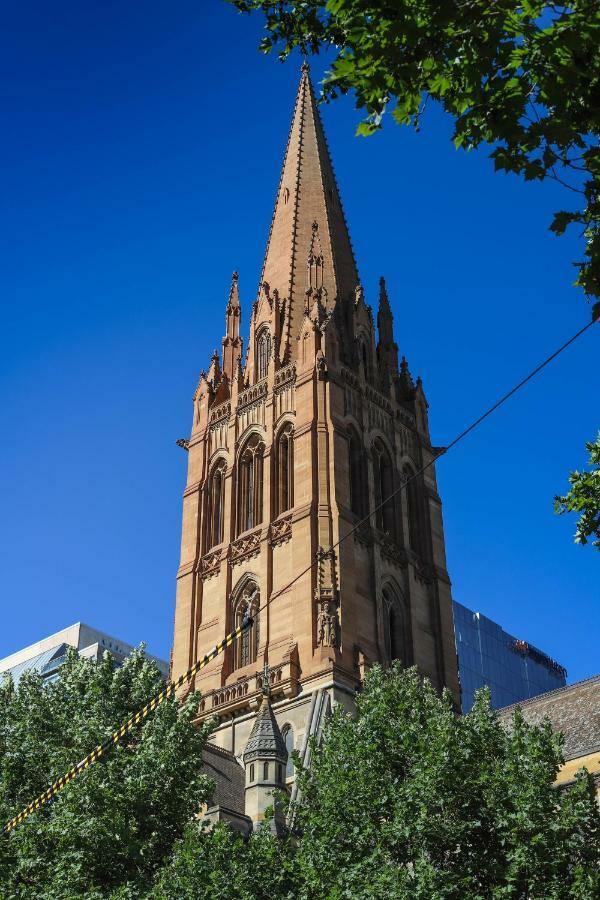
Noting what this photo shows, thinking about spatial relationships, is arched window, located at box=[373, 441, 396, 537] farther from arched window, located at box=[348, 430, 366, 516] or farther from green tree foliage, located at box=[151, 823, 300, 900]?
green tree foliage, located at box=[151, 823, 300, 900]

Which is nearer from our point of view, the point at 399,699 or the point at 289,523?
the point at 399,699

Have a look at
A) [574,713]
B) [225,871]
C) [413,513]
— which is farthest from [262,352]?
[225,871]

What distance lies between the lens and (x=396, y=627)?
4644 cm

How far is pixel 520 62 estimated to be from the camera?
503 inches

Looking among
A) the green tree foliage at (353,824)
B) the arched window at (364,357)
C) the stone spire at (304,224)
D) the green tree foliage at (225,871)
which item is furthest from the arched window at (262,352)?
the green tree foliage at (225,871)

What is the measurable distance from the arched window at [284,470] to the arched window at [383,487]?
4.05 metres

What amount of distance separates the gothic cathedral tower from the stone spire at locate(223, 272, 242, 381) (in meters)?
0.12

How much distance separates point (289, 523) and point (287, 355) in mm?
10140

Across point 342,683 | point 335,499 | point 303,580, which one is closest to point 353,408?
point 335,499

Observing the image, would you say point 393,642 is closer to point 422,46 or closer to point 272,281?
point 272,281

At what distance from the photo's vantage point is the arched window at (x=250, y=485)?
160 feet

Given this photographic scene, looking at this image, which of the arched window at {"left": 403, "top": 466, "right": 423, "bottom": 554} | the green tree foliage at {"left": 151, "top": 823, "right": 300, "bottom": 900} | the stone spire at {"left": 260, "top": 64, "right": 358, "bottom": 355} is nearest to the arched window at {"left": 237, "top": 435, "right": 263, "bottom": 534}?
the stone spire at {"left": 260, "top": 64, "right": 358, "bottom": 355}

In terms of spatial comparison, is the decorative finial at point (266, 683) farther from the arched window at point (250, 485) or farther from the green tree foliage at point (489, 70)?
the green tree foliage at point (489, 70)

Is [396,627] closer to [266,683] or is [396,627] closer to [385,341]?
[266,683]
